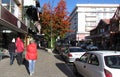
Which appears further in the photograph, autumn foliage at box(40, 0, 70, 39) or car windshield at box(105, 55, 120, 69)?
autumn foliage at box(40, 0, 70, 39)

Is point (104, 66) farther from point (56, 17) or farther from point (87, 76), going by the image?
point (56, 17)

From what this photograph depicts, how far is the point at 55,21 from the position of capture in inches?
2064

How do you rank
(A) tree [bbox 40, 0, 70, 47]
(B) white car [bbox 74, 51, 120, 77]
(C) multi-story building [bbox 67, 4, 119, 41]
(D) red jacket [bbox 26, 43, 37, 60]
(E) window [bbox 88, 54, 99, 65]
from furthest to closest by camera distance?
(C) multi-story building [bbox 67, 4, 119, 41] < (A) tree [bbox 40, 0, 70, 47] < (D) red jacket [bbox 26, 43, 37, 60] < (E) window [bbox 88, 54, 99, 65] < (B) white car [bbox 74, 51, 120, 77]

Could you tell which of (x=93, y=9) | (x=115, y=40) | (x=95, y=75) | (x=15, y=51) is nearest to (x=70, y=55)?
(x=15, y=51)

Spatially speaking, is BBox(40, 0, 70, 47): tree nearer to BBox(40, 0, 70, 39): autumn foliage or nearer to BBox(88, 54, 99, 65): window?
BBox(40, 0, 70, 39): autumn foliage

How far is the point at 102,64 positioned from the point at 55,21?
42.4m

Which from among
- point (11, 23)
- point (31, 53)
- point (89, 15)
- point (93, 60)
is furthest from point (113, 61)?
point (89, 15)

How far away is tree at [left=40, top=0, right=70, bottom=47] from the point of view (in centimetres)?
5231

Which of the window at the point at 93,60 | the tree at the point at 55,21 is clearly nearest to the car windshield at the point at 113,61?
the window at the point at 93,60

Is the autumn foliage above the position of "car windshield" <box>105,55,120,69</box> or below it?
above

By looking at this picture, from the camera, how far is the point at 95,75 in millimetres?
10594

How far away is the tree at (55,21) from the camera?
172 ft

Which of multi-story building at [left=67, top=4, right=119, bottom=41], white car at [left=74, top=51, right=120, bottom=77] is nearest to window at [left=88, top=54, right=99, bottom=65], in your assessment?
white car at [left=74, top=51, right=120, bottom=77]

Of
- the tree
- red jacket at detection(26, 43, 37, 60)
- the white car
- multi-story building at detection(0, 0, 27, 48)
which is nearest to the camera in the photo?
the white car
